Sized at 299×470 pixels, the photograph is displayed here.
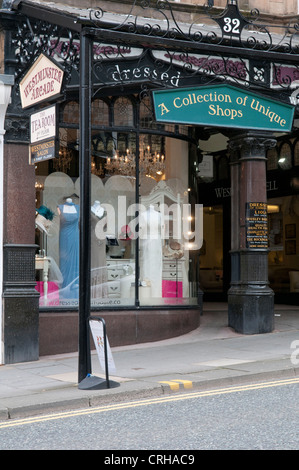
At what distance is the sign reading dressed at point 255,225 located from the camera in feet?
45.9

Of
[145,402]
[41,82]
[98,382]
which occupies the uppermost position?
[41,82]

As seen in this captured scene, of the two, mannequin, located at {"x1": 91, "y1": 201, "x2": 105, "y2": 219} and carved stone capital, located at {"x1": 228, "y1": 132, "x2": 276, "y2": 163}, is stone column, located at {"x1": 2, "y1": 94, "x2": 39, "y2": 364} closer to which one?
mannequin, located at {"x1": 91, "y1": 201, "x2": 105, "y2": 219}

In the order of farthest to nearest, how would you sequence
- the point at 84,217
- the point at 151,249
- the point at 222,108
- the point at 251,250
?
1. the point at 151,249
2. the point at 251,250
3. the point at 222,108
4. the point at 84,217

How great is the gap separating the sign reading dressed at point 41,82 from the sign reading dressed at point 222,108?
6.80 feet

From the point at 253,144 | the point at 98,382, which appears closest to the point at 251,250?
the point at 253,144

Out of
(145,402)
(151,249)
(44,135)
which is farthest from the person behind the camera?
(151,249)

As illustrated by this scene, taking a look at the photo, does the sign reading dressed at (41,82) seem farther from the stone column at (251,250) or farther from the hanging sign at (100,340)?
the stone column at (251,250)

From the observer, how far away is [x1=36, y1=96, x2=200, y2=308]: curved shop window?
13227mm

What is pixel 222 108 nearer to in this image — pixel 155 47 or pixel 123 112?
pixel 155 47

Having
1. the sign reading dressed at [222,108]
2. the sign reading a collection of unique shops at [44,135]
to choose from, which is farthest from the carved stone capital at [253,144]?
the sign reading a collection of unique shops at [44,135]

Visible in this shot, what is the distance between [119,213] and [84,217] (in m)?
4.43

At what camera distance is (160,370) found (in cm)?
1045

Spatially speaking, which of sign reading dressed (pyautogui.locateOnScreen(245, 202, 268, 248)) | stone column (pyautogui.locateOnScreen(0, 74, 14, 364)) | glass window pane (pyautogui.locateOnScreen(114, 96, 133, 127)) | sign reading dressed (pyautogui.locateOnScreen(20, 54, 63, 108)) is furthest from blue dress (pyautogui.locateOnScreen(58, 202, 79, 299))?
sign reading dressed (pyautogui.locateOnScreen(245, 202, 268, 248))

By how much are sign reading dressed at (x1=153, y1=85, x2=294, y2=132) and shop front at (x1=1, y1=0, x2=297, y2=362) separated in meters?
0.02
